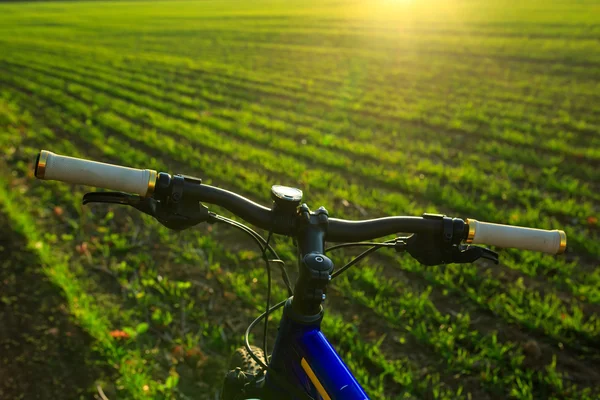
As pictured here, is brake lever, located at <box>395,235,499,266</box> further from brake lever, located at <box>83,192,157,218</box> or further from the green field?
the green field

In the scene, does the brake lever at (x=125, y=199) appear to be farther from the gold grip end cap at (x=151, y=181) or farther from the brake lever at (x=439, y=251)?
the brake lever at (x=439, y=251)

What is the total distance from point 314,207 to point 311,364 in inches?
174

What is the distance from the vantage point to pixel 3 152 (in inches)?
307

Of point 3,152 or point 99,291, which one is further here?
point 3,152

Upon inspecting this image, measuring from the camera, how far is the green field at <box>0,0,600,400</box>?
3793 mm

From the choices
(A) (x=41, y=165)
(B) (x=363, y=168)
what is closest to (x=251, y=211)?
(A) (x=41, y=165)

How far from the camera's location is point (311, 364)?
1.70 m

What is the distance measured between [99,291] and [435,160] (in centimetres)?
527

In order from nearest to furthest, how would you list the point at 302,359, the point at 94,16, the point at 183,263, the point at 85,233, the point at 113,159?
the point at 302,359 → the point at 183,263 → the point at 85,233 → the point at 113,159 → the point at 94,16

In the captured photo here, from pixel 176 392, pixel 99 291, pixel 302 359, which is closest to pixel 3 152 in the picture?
pixel 99 291

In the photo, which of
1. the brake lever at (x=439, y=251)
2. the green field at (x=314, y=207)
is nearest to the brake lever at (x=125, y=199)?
the brake lever at (x=439, y=251)

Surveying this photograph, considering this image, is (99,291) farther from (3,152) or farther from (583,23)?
(583,23)

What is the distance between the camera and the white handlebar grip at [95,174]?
159 cm

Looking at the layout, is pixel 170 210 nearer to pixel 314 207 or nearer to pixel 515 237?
pixel 515 237
